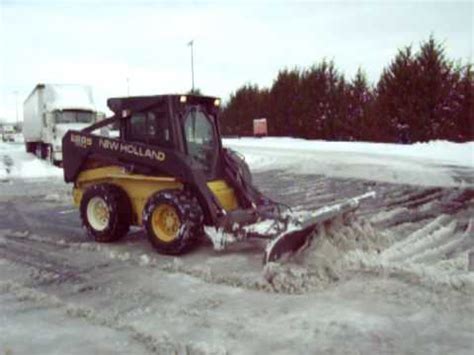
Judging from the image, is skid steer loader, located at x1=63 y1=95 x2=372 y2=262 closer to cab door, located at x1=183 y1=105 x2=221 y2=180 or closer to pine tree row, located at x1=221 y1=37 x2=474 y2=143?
Answer: cab door, located at x1=183 y1=105 x2=221 y2=180

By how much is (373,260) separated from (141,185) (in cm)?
321

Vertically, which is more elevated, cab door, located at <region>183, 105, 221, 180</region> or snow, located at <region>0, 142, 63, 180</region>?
cab door, located at <region>183, 105, 221, 180</region>

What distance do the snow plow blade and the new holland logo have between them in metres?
1.96

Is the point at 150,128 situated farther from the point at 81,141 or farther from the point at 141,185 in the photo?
the point at 81,141

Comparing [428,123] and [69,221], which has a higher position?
[428,123]

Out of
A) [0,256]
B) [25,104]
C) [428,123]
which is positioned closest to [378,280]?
[0,256]

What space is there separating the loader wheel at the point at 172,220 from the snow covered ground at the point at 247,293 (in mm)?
197

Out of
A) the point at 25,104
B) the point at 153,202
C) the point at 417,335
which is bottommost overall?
the point at 417,335

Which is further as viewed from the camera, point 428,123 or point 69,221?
point 428,123

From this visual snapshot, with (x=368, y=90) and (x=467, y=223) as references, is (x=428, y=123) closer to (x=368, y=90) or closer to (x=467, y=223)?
(x=368, y=90)

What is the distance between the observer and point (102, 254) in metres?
7.07

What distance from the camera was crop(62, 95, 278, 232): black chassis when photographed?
6.71 m

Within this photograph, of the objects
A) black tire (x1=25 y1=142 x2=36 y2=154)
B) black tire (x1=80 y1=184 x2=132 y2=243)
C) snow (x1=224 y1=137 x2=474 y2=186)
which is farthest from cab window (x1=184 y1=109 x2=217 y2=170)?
black tire (x1=25 y1=142 x2=36 y2=154)

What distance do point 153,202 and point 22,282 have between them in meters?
1.76
